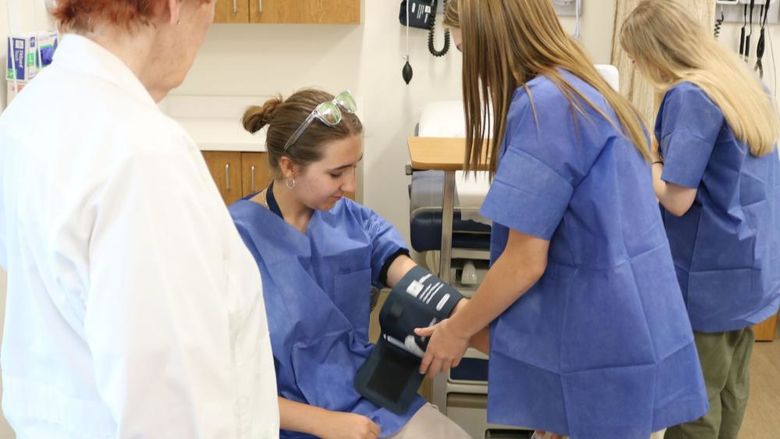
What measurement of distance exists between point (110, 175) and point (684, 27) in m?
1.52

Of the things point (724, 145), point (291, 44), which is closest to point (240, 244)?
point (724, 145)

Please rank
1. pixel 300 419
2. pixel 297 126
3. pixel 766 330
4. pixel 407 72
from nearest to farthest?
pixel 300 419, pixel 297 126, pixel 766 330, pixel 407 72

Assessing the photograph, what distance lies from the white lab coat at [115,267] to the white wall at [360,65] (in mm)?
2790

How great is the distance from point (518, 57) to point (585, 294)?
397mm

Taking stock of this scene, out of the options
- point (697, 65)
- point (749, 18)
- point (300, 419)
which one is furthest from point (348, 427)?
point (749, 18)

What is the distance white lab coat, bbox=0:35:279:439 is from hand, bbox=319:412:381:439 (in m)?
0.71

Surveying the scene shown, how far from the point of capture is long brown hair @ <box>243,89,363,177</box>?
1703mm

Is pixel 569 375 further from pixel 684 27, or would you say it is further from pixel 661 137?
pixel 684 27

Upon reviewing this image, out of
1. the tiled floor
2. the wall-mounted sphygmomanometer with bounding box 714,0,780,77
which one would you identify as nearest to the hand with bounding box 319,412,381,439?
the tiled floor

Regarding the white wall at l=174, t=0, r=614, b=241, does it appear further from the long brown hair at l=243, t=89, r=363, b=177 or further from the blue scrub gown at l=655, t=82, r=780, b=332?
the long brown hair at l=243, t=89, r=363, b=177

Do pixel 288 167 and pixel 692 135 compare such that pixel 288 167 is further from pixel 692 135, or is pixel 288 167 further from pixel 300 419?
pixel 692 135

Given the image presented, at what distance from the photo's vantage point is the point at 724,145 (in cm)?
189

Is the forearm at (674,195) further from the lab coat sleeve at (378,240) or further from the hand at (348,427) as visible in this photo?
the hand at (348,427)

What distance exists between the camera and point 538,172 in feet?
4.28
